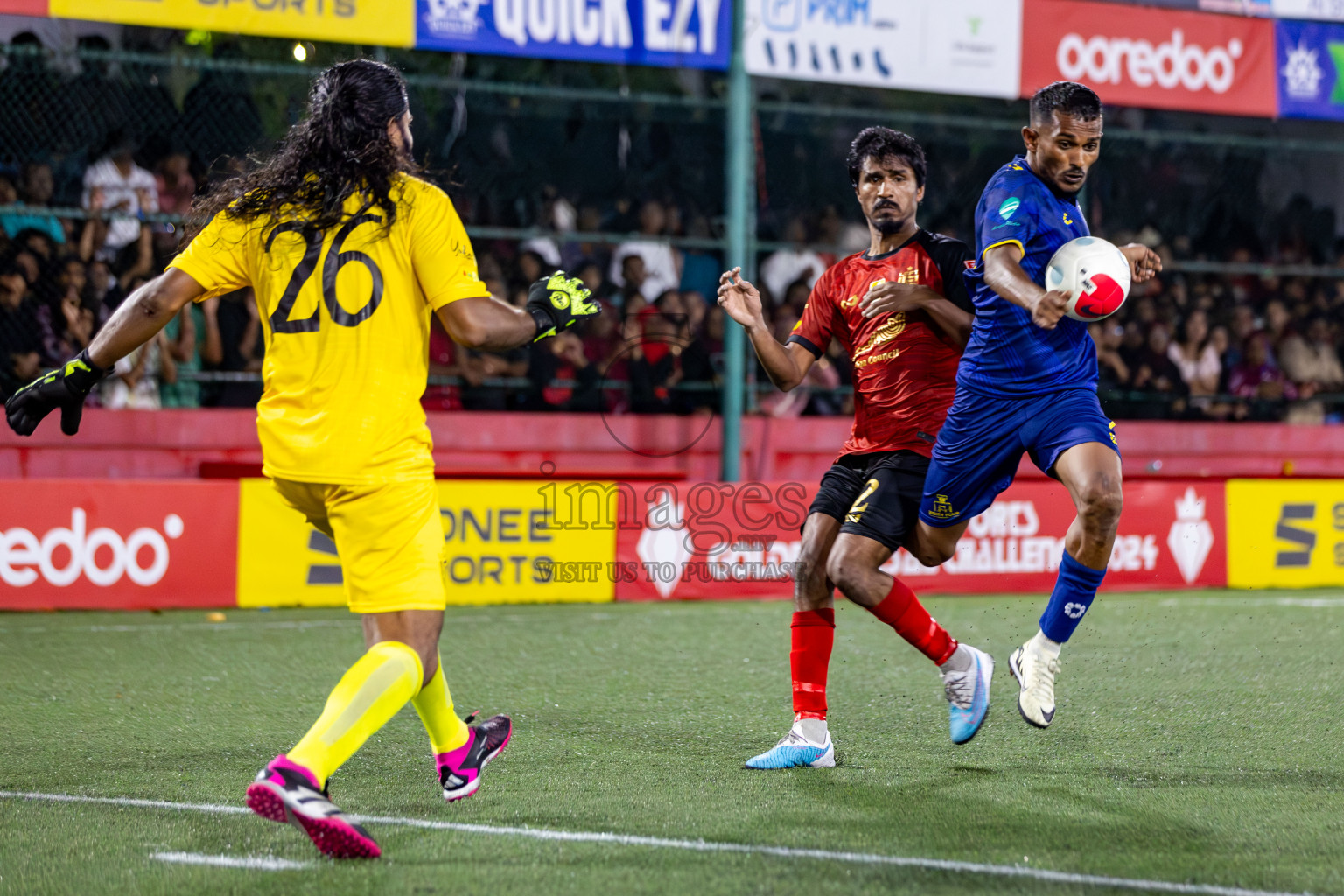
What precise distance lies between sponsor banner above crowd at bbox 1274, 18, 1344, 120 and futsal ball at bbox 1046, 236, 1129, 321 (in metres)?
10.1

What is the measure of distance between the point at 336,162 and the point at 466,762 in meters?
1.74

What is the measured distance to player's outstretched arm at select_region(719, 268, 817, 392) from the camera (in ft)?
17.8

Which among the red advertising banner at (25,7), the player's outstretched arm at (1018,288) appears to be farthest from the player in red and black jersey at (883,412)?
the red advertising banner at (25,7)

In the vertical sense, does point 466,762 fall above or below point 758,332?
below

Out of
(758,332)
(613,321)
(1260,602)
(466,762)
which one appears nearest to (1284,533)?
(1260,602)

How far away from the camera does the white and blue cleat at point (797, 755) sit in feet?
17.0

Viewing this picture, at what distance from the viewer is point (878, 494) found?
214 inches

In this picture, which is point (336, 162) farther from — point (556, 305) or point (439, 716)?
point (439, 716)

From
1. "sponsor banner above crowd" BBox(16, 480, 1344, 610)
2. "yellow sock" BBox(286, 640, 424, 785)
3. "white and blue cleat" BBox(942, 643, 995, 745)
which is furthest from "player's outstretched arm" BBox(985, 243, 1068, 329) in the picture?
"sponsor banner above crowd" BBox(16, 480, 1344, 610)

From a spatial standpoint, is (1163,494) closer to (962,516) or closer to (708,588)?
(708,588)

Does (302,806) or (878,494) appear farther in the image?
(878,494)

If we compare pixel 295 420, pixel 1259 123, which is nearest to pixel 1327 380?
pixel 1259 123

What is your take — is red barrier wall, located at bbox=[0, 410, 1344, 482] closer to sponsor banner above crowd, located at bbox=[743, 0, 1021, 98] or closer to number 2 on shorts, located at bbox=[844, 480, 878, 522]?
sponsor banner above crowd, located at bbox=[743, 0, 1021, 98]

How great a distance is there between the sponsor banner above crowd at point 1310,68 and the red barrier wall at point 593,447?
3.03 m
